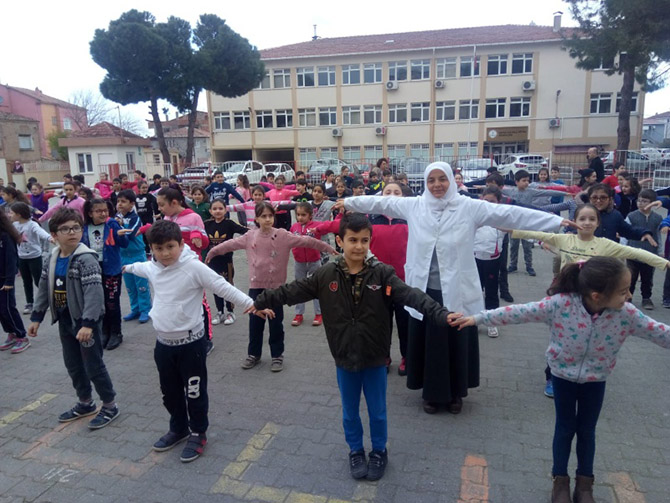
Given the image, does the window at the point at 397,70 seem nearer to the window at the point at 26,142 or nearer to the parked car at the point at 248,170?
the parked car at the point at 248,170

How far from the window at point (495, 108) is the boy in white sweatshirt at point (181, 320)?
36912mm

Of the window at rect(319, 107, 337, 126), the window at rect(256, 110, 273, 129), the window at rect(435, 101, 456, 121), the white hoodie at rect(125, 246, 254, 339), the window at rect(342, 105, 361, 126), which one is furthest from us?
→ the window at rect(256, 110, 273, 129)

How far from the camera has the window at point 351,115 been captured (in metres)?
39.0

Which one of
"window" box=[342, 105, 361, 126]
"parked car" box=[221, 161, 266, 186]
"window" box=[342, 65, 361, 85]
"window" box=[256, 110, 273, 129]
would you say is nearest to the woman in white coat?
"parked car" box=[221, 161, 266, 186]

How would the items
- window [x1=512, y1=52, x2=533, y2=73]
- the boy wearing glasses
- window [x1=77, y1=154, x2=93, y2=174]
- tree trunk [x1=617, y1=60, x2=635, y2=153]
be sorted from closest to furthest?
the boy wearing glasses
tree trunk [x1=617, y1=60, x2=635, y2=153]
window [x1=512, y1=52, x2=533, y2=73]
window [x1=77, y1=154, x2=93, y2=174]

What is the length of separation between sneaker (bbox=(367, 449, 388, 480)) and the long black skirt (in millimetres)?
841

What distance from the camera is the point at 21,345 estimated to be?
18.8 feet

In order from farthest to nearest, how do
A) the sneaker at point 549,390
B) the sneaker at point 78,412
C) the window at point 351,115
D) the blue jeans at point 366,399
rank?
the window at point 351,115 < the sneaker at point 549,390 < the sneaker at point 78,412 < the blue jeans at point 366,399

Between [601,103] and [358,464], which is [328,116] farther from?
[358,464]

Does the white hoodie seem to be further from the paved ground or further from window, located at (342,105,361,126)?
window, located at (342,105,361,126)

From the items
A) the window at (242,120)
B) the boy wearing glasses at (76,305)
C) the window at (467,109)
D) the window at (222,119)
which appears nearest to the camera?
the boy wearing glasses at (76,305)

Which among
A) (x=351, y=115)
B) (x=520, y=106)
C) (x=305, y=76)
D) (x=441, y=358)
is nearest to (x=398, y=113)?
(x=351, y=115)

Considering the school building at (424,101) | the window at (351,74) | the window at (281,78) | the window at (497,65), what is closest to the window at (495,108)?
the school building at (424,101)

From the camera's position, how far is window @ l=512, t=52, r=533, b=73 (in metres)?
35.5
